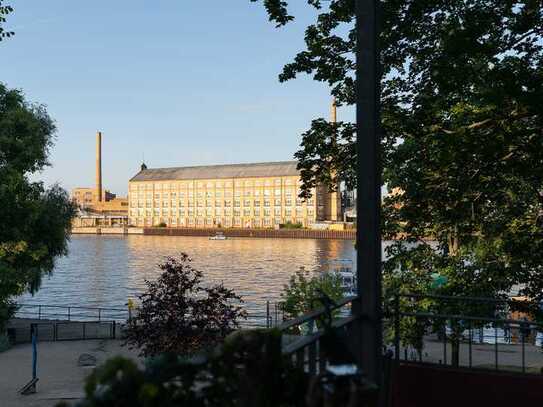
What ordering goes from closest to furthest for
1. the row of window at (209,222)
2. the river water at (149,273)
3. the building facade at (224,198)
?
the river water at (149,273) → the building facade at (224,198) → the row of window at (209,222)

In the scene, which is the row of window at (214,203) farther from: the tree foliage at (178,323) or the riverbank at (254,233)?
the tree foliage at (178,323)

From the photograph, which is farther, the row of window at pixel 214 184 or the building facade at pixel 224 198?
the building facade at pixel 224 198

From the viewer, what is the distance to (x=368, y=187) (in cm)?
450

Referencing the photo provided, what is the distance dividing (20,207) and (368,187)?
23.6 metres

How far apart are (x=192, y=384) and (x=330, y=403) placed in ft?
2.23

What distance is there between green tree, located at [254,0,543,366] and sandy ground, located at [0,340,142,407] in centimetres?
1089

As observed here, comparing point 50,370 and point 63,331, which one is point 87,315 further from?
point 50,370

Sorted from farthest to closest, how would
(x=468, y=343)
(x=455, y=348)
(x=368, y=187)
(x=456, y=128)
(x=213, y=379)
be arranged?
(x=468, y=343), (x=455, y=348), (x=456, y=128), (x=368, y=187), (x=213, y=379)

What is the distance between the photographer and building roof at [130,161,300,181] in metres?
169

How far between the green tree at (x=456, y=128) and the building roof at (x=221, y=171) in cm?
15033

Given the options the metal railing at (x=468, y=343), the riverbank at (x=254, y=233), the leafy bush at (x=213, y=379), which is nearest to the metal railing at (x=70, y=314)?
the metal railing at (x=468, y=343)

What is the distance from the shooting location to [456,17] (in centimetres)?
979

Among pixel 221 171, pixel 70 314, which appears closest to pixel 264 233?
pixel 221 171

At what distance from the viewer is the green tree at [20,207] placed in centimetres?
2389
